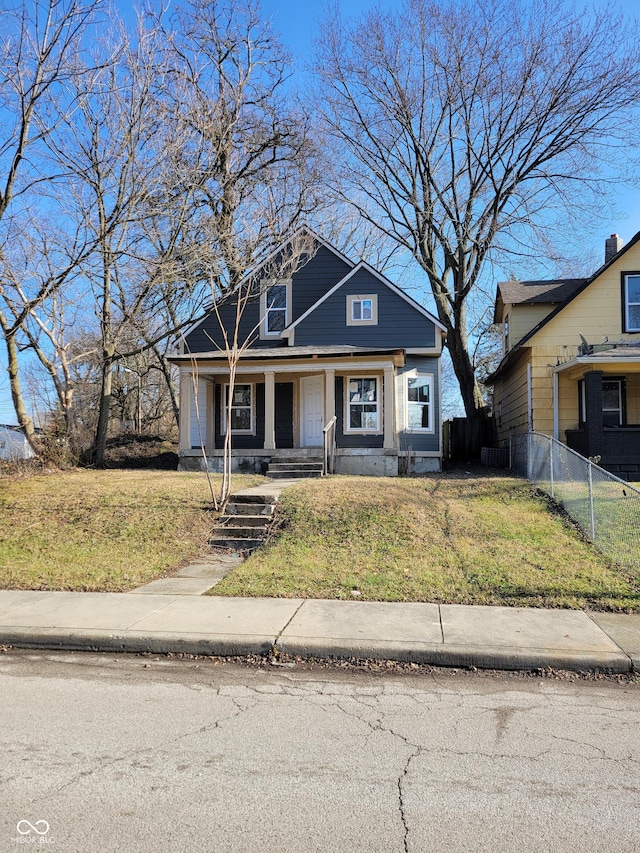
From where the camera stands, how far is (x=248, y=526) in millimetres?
10781

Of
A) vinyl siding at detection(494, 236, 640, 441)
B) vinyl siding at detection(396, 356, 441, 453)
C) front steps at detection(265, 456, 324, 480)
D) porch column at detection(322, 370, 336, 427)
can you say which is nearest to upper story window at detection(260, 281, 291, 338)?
porch column at detection(322, 370, 336, 427)

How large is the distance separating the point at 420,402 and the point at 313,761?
53.2 ft

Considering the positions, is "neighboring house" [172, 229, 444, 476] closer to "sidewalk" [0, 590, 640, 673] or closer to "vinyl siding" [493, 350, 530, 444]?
"vinyl siding" [493, 350, 530, 444]

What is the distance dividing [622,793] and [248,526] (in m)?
7.91

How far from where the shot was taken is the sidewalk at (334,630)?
5676mm

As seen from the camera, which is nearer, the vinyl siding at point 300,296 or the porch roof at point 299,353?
the porch roof at point 299,353

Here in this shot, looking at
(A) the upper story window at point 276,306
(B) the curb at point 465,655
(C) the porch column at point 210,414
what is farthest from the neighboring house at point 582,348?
(B) the curb at point 465,655

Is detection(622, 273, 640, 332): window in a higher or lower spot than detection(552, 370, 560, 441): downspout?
higher

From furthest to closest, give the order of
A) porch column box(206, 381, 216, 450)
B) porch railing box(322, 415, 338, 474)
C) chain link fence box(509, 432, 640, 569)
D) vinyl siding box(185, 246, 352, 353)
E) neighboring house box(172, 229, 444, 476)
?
vinyl siding box(185, 246, 352, 353)
porch column box(206, 381, 216, 450)
neighboring house box(172, 229, 444, 476)
porch railing box(322, 415, 338, 474)
chain link fence box(509, 432, 640, 569)

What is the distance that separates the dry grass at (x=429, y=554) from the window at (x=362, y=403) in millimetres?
6770

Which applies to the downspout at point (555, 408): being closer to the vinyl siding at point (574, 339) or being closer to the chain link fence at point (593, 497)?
the vinyl siding at point (574, 339)

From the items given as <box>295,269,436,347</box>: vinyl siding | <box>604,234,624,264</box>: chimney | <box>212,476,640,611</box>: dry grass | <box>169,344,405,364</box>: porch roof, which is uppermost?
<box>604,234,624,264</box>: chimney

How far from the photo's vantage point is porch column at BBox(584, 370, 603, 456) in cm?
1522

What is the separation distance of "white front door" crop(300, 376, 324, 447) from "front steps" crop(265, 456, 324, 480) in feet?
8.04
